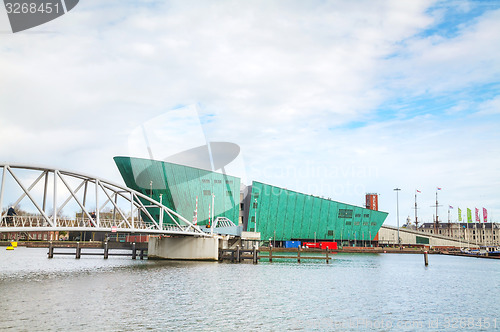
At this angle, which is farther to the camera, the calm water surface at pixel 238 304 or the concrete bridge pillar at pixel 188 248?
the concrete bridge pillar at pixel 188 248

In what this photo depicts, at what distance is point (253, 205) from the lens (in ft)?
349

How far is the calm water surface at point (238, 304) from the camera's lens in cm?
2059

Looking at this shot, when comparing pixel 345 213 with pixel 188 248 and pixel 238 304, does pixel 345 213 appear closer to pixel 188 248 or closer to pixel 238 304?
pixel 188 248

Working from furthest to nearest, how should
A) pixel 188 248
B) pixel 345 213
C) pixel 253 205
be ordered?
pixel 345 213 → pixel 253 205 → pixel 188 248

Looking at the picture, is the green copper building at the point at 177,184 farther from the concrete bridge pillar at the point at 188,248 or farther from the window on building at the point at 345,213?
the concrete bridge pillar at the point at 188,248

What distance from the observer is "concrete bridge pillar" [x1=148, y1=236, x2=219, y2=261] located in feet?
199

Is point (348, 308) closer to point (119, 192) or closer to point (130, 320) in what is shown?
point (130, 320)

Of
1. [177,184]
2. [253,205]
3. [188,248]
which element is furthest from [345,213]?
[188,248]

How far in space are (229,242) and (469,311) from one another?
49119 millimetres

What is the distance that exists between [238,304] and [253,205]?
8040cm

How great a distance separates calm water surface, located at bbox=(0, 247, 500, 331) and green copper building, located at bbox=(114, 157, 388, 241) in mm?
55692

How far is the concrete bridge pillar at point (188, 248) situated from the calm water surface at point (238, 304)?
2026cm

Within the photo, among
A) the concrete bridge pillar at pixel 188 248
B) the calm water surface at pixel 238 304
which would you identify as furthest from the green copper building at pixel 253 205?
the calm water surface at pixel 238 304

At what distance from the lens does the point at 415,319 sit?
902 inches
